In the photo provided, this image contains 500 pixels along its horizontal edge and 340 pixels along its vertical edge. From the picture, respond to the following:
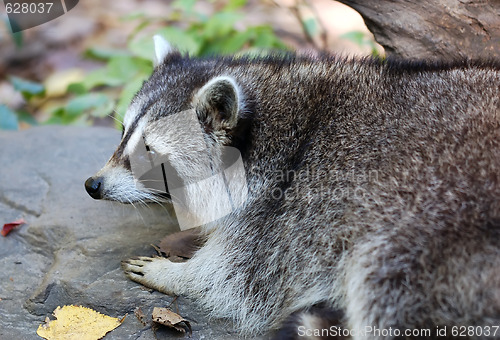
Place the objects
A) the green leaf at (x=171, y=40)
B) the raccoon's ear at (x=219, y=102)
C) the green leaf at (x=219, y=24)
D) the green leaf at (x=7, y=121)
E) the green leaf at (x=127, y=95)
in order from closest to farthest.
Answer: the raccoon's ear at (x=219, y=102) < the green leaf at (x=127, y=95) < the green leaf at (x=7, y=121) < the green leaf at (x=171, y=40) < the green leaf at (x=219, y=24)

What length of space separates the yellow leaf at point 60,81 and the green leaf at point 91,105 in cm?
94

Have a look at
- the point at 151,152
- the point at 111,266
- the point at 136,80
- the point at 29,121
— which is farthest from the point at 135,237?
the point at 29,121

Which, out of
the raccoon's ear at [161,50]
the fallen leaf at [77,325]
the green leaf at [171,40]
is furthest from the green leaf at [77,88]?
the fallen leaf at [77,325]

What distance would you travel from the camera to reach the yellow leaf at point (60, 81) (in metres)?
8.53

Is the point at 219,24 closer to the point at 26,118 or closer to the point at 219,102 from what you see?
the point at 26,118

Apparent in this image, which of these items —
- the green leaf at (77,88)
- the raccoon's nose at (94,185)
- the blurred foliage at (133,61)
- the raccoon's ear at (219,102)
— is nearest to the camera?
the raccoon's ear at (219,102)

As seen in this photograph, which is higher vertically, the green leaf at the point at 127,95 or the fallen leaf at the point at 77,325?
the fallen leaf at the point at 77,325

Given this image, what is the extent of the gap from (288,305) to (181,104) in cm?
155

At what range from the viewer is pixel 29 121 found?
7.68m

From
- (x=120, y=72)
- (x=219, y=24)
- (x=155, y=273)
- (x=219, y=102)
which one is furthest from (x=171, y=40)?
(x=155, y=273)

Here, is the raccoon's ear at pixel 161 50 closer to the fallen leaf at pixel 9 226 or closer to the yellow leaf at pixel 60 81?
the fallen leaf at pixel 9 226

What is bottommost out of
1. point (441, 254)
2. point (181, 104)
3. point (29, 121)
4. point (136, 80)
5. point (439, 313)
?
point (29, 121)

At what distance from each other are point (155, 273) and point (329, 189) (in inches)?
54.5

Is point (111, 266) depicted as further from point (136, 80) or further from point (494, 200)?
point (136, 80)
